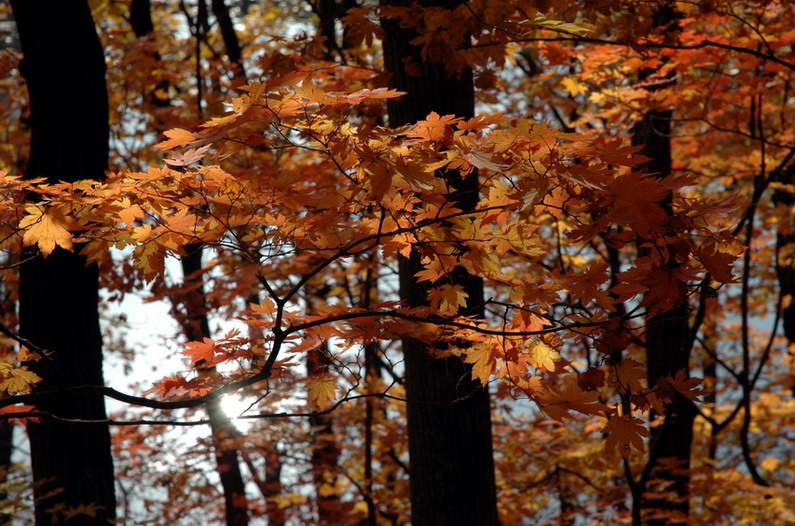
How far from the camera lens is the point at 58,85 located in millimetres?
3814

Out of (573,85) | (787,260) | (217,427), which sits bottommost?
(217,427)

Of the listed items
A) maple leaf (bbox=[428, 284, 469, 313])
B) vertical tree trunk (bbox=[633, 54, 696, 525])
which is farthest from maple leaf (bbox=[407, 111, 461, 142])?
vertical tree trunk (bbox=[633, 54, 696, 525])

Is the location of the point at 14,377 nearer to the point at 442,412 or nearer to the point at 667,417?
the point at 442,412

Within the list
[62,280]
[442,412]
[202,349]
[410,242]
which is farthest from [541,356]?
[62,280]

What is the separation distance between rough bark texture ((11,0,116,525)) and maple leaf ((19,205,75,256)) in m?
1.90

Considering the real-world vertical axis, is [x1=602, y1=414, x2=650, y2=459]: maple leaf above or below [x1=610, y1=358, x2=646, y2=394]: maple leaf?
below

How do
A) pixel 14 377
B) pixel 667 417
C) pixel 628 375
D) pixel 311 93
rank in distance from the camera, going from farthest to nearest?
pixel 667 417 → pixel 14 377 → pixel 628 375 → pixel 311 93

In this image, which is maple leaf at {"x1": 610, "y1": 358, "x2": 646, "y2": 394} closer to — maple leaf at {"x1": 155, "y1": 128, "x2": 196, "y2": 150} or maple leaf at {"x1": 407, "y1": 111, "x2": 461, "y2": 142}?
maple leaf at {"x1": 407, "y1": 111, "x2": 461, "y2": 142}

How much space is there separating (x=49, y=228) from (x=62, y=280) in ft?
6.59

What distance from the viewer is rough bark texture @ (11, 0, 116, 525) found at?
3766 mm

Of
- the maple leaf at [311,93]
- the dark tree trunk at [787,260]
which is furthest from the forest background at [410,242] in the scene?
the dark tree trunk at [787,260]

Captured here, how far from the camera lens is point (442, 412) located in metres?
3.46

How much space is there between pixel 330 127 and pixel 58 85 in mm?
2630

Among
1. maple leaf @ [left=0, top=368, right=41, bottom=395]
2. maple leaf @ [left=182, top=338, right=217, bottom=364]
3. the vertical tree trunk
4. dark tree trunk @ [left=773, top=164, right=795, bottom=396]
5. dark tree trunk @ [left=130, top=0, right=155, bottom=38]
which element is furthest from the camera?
dark tree trunk @ [left=773, top=164, right=795, bottom=396]
